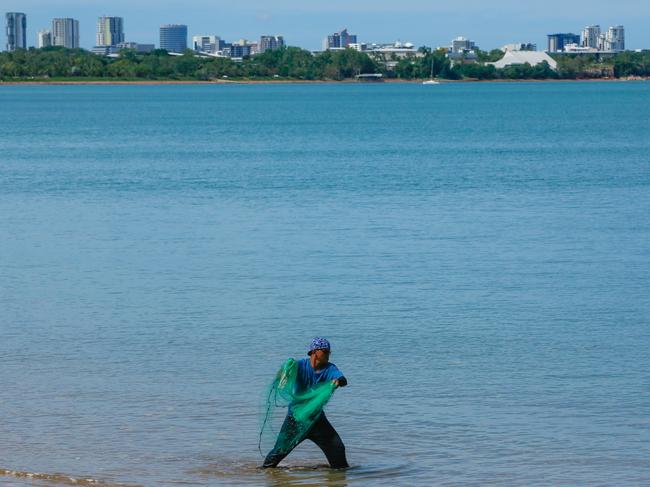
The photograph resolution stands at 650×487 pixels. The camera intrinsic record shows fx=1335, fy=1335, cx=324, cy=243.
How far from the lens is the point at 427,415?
53.7 feet

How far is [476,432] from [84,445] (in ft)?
14.8

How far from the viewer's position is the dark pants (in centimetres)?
1348

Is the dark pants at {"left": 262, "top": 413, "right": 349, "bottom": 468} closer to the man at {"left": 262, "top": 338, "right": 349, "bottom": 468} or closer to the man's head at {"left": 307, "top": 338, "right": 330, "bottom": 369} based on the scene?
the man at {"left": 262, "top": 338, "right": 349, "bottom": 468}

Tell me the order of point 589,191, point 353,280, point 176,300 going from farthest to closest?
point 589,191 < point 353,280 < point 176,300

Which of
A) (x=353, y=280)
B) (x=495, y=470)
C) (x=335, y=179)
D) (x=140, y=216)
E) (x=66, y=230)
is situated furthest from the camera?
(x=335, y=179)

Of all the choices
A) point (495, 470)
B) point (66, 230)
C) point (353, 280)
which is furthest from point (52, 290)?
point (495, 470)

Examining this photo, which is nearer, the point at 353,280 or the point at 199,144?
the point at 353,280

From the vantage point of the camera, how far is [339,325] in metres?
21.7

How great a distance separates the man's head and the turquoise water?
4.62 ft

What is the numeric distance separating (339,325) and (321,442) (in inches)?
317

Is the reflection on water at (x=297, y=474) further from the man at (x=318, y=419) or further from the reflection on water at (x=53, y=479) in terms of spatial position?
the reflection on water at (x=53, y=479)

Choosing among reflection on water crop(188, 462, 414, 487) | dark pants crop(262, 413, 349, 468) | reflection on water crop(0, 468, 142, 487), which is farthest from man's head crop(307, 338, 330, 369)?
reflection on water crop(0, 468, 142, 487)

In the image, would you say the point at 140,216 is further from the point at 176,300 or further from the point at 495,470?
the point at 495,470

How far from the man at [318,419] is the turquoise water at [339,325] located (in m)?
0.24
